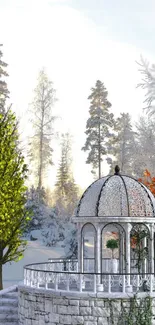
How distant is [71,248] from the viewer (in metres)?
39.4

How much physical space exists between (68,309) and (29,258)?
21126 mm

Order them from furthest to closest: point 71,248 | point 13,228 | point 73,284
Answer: point 71,248
point 13,228
point 73,284

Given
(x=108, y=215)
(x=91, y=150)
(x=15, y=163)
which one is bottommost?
(x=108, y=215)

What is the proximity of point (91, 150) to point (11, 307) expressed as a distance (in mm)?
35614

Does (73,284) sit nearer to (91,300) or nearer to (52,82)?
(91,300)

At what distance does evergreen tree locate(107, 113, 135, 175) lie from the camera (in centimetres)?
5784

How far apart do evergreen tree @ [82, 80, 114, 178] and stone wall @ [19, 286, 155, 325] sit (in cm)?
3787

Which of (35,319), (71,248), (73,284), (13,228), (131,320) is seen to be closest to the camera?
(131,320)

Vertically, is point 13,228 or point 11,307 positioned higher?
point 13,228

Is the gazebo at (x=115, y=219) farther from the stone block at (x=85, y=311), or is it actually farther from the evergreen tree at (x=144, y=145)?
the evergreen tree at (x=144, y=145)

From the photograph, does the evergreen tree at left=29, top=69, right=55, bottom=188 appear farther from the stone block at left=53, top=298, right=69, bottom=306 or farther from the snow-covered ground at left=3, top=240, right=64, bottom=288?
the stone block at left=53, top=298, right=69, bottom=306

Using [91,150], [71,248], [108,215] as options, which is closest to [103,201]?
[108,215]

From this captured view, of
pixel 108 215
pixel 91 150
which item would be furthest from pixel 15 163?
pixel 91 150

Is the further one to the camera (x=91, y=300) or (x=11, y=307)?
(x=11, y=307)
